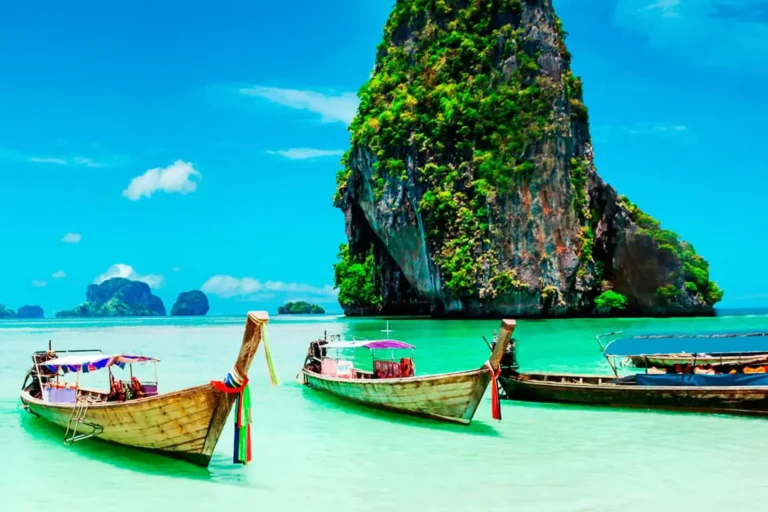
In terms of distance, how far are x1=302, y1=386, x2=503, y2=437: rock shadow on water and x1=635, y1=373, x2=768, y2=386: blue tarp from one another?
4.28 meters

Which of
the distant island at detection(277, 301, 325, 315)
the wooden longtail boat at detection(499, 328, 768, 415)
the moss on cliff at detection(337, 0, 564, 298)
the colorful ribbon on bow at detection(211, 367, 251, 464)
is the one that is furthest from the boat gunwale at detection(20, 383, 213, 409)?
the distant island at detection(277, 301, 325, 315)

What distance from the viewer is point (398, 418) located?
14.7 metres

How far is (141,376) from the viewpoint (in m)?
25.4

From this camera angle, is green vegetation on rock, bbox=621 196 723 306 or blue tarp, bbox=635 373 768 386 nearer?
blue tarp, bbox=635 373 768 386

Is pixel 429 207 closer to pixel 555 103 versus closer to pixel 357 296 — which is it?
pixel 555 103

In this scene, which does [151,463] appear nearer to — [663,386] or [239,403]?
[239,403]

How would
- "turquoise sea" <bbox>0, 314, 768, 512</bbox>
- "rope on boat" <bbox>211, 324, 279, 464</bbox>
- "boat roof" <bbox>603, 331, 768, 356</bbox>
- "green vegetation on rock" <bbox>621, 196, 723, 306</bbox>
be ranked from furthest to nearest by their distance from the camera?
"green vegetation on rock" <bbox>621, 196, 723, 306</bbox> < "boat roof" <bbox>603, 331, 768, 356</bbox> < "rope on boat" <bbox>211, 324, 279, 464</bbox> < "turquoise sea" <bbox>0, 314, 768, 512</bbox>

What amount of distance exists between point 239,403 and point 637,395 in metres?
9.17

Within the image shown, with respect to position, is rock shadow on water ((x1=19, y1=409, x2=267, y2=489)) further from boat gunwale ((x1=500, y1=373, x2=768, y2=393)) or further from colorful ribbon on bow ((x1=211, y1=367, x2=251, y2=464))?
boat gunwale ((x1=500, y1=373, x2=768, y2=393))

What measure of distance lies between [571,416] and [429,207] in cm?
4208

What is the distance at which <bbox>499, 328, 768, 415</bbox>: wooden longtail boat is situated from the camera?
14625 mm

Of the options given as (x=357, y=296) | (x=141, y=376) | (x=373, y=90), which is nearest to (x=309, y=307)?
(x=357, y=296)

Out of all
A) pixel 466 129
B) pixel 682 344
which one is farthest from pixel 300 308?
pixel 682 344

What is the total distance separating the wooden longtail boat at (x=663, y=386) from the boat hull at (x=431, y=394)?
3782 mm
